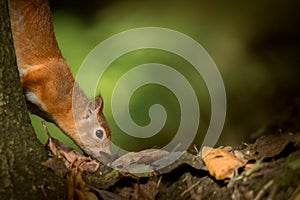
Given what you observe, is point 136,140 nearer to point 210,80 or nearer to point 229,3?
point 210,80

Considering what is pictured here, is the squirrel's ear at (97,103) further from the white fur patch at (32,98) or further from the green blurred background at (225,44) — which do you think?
the green blurred background at (225,44)

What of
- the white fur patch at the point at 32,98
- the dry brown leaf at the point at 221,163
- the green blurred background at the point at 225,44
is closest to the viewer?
the dry brown leaf at the point at 221,163

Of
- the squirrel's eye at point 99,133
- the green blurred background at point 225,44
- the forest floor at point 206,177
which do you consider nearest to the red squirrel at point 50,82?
the squirrel's eye at point 99,133

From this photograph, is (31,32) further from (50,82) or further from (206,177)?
(206,177)

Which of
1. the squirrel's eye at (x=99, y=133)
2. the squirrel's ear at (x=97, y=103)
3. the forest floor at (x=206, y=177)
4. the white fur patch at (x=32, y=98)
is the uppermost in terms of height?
the forest floor at (x=206, y=177)

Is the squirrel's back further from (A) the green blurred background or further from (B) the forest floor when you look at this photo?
(B) the forest floor

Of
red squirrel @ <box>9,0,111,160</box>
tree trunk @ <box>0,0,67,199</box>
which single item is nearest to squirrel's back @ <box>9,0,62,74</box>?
→ red squirrel @ <box>9,0,111,160</box>

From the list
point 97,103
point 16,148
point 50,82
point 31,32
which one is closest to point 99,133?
point 97,103
